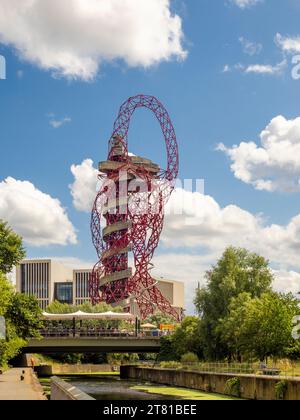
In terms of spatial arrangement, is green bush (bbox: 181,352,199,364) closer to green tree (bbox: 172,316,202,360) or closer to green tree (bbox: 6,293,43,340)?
green tree (bbox: 172,316,202,360)

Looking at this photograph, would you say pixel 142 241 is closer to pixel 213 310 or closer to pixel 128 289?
pixel 128 289

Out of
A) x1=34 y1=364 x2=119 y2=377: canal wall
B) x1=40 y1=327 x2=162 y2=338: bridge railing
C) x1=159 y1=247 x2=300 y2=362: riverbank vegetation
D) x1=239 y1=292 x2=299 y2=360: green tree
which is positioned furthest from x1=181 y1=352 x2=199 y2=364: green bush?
x1=34 y1=364 x2=119 y2=377: canal wall

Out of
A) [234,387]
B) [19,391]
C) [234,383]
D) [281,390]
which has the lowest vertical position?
[234,387]

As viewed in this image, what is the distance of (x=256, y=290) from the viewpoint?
80875 millimetres

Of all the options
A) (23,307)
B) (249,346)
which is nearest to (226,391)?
(249,346)

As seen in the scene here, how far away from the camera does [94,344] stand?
91875 mm

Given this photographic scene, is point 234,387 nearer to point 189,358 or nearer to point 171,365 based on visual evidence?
point 189,358

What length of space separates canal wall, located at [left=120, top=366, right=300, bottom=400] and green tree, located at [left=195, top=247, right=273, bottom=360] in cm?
553

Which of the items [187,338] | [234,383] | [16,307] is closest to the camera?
[234,383]

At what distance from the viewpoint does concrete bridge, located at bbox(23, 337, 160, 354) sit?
3529 inches

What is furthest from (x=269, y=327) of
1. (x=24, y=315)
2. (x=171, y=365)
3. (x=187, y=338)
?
(x=187, y=338)

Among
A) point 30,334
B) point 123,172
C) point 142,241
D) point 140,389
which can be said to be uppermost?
point 123,172

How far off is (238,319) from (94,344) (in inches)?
963

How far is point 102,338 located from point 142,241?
41.6 metres
